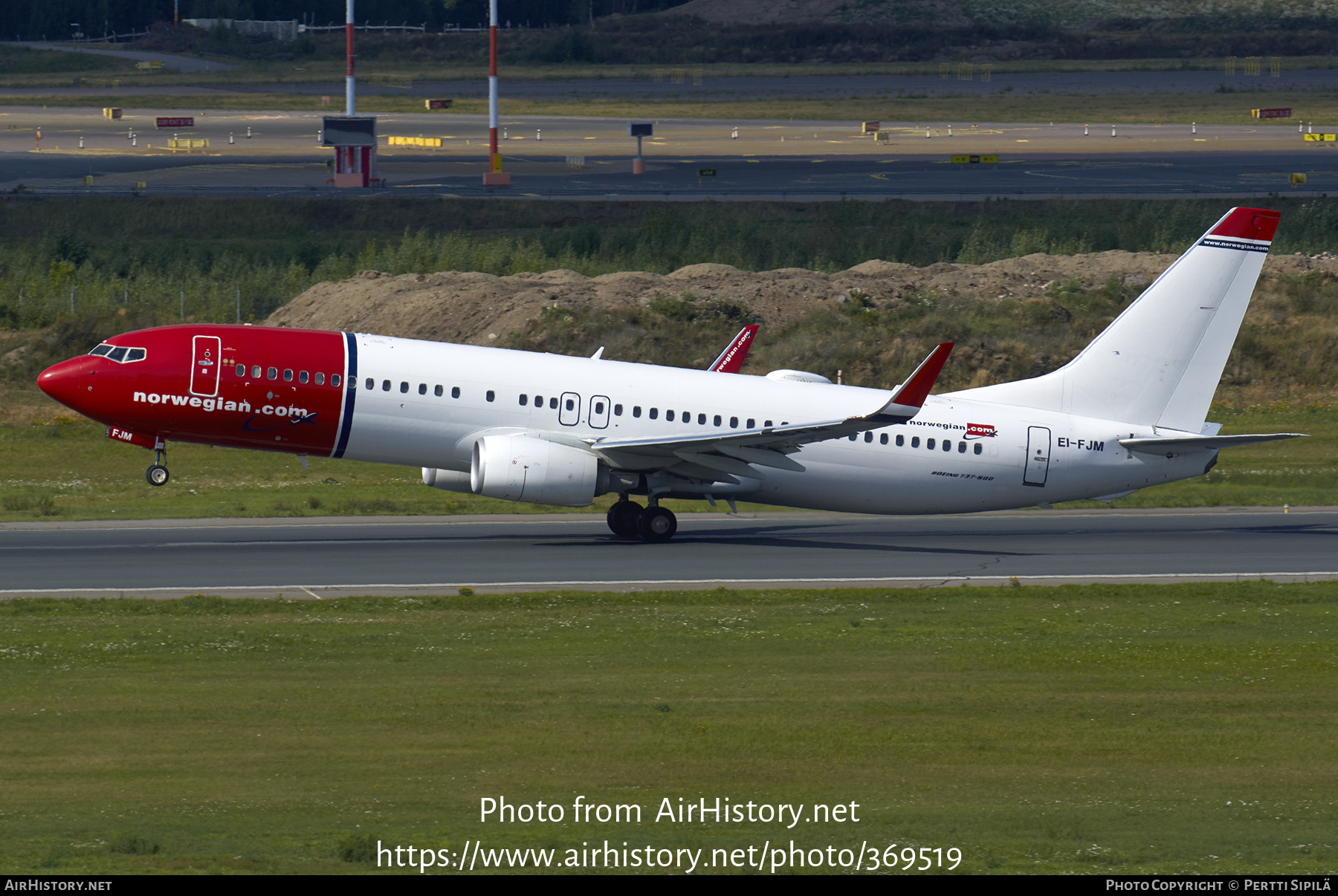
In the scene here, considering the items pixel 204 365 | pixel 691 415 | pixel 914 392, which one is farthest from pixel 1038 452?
pixel 204 365

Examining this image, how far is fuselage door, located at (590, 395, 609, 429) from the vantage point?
3644 centimetres

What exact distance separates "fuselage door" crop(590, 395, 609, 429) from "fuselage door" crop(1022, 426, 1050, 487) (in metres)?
10.0

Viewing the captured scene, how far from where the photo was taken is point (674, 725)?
840 inches

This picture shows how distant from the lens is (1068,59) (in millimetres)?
180250

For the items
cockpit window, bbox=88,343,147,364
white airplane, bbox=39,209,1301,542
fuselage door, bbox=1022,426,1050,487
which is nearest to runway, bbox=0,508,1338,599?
white airplane, bbox=39,209,1301,542

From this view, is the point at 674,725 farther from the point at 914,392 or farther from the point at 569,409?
the point at 569,409

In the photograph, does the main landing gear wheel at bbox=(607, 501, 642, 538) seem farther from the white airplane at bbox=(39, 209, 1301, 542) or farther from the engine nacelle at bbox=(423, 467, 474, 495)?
the engine nacelle at bbox=(423, 467, 474, 495)

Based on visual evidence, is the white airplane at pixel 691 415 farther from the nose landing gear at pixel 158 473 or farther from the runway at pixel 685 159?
the runway at pixel 685 159

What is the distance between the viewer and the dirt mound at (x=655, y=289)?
210 ft

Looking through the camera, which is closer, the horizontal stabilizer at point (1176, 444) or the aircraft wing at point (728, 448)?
the aircraft wing at point (728, 448)

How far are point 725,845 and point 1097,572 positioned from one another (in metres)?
20.5

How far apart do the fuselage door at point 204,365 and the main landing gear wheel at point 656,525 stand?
10.0 metres

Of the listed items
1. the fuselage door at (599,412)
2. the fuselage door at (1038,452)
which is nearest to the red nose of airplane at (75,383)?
the fuselage door at (599,412)

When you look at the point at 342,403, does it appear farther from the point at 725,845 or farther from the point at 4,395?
the point at 4,395
